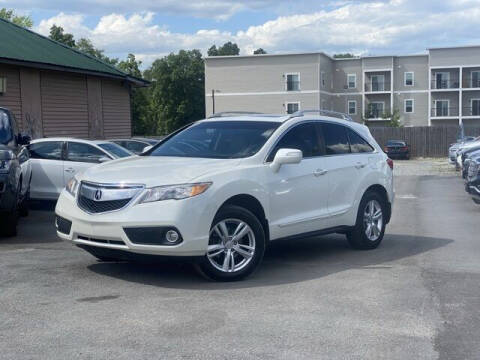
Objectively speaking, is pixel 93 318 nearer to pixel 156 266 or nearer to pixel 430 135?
pixel 156 266

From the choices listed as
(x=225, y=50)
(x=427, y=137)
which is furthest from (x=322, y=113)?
(x=225, y=50)

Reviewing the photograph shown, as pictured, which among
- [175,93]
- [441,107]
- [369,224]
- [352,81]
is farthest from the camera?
[175,93]

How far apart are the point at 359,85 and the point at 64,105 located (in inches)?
1893

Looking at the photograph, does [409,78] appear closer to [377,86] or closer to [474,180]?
[377,86]

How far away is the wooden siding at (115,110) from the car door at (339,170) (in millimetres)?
15810

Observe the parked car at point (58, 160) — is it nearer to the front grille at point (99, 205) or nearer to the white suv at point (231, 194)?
the white suv at point (231, 194)

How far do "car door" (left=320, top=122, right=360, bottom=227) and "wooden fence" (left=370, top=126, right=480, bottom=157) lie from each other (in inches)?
1690

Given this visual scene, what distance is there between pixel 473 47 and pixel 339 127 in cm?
5752

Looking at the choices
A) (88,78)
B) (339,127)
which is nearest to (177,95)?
(88,78)

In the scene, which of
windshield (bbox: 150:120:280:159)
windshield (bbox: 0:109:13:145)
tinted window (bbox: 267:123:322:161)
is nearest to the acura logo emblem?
windshield (bbox: 150:120:280:159)

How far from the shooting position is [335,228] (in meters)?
8.73

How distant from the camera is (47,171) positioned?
1360 cm

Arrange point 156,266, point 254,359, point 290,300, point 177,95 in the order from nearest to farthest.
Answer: point 254,359 < point 290,300 < point 156,266 < point 177,95

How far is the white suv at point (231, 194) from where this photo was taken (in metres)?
6.65
